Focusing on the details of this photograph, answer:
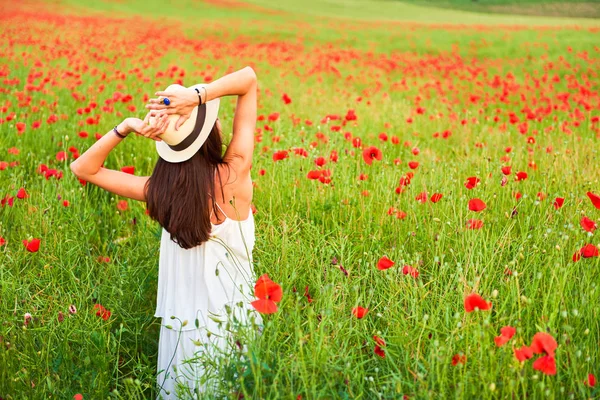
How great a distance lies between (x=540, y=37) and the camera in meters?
16.9

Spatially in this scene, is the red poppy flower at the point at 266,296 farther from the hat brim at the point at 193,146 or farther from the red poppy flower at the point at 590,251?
the red poppy flower at the point at 590,251

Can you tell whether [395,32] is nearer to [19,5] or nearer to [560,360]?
[19,5]

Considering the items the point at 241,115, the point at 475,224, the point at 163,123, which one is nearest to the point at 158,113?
the point at 163,123

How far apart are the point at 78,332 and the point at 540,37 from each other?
17.3 m

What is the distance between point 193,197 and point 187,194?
28mm

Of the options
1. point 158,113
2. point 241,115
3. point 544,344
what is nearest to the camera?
point 544,344

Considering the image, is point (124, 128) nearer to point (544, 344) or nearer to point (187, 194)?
point (187, 194)

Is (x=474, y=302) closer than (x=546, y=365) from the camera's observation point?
No

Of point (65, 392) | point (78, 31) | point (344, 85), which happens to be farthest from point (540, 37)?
point (65, 392)

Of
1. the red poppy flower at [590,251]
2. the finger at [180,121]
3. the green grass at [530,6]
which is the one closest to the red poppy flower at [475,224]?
the red poppy flower at [590,251]

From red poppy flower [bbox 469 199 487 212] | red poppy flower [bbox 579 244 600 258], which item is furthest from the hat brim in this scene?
red poppy flower [bbox 579 244 600 258]

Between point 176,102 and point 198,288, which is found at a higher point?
point 176,102

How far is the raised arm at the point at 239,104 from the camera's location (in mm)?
2309

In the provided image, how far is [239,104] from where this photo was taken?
2.72 meters
